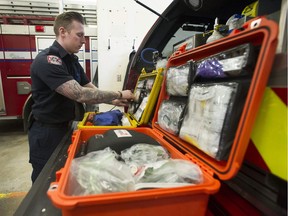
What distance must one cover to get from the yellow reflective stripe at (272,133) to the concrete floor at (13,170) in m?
1.84

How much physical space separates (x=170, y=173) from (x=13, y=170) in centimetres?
229

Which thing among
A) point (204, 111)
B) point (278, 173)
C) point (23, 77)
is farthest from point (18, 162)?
point (278, 173)

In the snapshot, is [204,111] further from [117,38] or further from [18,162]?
[18,162]

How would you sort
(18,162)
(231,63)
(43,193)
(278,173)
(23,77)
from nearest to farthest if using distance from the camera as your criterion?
(278,173) → (231,63) → (43,193) → (18,162) → (23,77)

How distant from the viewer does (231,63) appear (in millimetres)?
499

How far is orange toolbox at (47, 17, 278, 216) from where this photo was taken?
39 cm

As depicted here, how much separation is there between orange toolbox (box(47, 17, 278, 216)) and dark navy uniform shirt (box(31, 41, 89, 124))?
0.69 meters

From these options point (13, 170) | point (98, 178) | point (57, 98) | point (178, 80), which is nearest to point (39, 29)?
point (13, 170)

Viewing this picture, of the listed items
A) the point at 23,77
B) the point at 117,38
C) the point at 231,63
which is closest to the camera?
the point at 231,63

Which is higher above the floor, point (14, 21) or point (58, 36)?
point (14, 21)

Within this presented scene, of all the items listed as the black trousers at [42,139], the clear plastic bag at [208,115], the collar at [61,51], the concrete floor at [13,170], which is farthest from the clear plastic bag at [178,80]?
the concrete floor at [13,170]

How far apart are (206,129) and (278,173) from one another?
0.19 meters

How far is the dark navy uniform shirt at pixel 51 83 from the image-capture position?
1.12m

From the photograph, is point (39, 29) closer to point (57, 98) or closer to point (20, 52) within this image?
point (20, 52)
